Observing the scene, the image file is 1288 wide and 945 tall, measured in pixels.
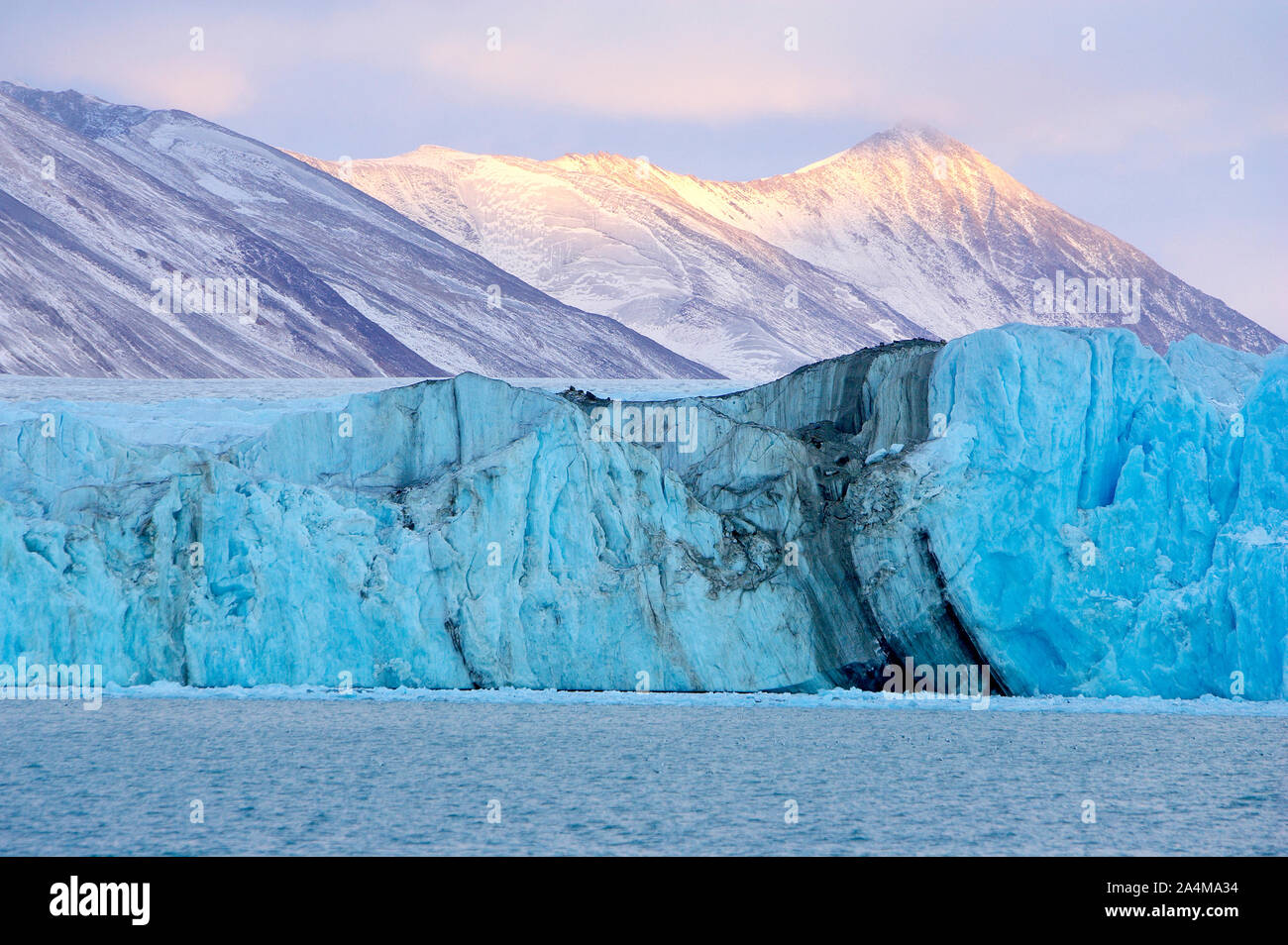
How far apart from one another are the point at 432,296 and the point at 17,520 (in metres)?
94.0

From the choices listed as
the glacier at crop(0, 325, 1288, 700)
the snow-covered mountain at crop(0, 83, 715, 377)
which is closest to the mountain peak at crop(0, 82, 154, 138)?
the snow-covered mountain at crop(0, 83, 715, 377)

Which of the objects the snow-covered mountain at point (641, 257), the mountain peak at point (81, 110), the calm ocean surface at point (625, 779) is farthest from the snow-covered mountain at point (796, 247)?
the calm ocean surface at point (625, 779)

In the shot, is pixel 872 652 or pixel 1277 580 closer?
pixel 1277 580

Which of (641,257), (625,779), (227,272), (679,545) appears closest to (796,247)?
(641,257)

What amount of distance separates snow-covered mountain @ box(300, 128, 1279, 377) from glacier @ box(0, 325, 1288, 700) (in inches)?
3503

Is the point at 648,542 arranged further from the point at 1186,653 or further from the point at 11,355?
the point at 11,355

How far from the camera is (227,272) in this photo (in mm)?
100812

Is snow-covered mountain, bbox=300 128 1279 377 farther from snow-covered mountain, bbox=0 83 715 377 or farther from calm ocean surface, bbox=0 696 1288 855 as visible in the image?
calm ocean surface, bbox=0 696 1288 855

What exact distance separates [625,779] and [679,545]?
5.58m

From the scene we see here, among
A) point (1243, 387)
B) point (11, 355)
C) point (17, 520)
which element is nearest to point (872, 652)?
point (1243, 387)

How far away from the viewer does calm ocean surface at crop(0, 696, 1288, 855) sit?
13.3m

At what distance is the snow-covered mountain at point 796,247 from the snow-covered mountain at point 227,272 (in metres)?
7.09

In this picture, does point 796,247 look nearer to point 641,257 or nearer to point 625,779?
point 641,257
